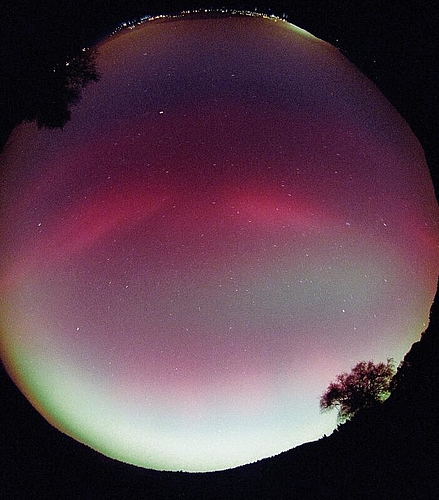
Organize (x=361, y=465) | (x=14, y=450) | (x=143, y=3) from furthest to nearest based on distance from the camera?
1. (x=143, y=3)
2. (x=14, y=450)
3. (x=361, y=465)

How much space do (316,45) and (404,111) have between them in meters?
0.40

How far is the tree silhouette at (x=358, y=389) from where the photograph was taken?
1583mm

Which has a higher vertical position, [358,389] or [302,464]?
[358,389]

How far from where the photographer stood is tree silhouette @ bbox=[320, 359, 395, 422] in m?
1.58

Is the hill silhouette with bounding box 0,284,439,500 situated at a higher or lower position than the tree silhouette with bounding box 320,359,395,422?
lower

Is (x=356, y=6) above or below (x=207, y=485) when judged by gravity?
above

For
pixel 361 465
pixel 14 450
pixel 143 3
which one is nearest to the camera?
pixel 361 465

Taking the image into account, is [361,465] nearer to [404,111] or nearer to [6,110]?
[404,111]

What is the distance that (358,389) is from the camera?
1.60 meters

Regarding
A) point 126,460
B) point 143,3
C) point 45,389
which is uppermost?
point 143,3

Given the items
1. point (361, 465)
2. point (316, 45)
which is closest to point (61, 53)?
point (316, 45)

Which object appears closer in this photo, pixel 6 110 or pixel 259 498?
pixel 259 498

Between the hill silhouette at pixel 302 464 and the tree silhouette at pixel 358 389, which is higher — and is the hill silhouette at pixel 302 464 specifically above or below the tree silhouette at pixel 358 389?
below

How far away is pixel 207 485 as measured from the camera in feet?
5.30
